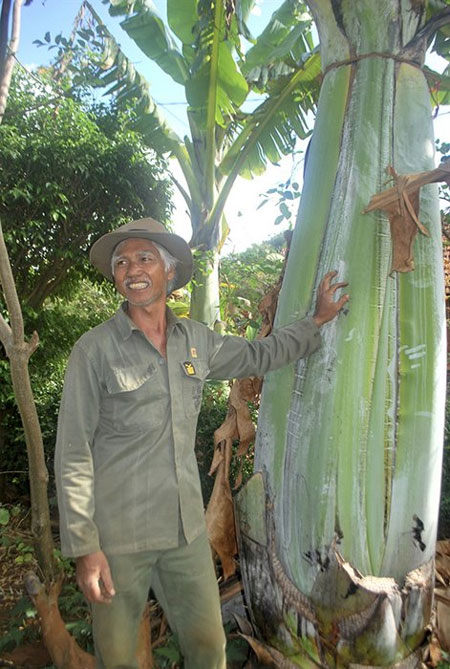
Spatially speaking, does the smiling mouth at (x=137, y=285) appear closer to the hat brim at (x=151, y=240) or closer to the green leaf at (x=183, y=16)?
the hat brim at (x=151, y=240)

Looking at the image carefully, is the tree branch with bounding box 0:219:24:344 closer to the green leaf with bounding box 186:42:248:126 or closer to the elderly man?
the elderly man

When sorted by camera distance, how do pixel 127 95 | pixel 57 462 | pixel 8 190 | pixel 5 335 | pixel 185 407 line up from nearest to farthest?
1. pixel 57 462
2. pixel 185 407
3. pixel 5 335
4. pixel 8 190
5. pixel 127 95

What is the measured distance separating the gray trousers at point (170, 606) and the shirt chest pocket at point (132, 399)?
1.57ft

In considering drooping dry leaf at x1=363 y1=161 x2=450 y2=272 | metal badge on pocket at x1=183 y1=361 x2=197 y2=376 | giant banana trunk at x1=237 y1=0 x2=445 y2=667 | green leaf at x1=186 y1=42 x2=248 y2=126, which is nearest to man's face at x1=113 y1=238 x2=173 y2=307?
metal badge on pocket at x1=183 y1=361 x2=197 y2=376

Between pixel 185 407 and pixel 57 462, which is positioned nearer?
pixel 57 462

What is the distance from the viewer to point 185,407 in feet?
6.28

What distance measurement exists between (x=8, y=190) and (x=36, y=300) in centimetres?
117

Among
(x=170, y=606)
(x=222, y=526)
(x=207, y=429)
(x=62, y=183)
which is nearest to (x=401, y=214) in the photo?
(x=222, y=526)

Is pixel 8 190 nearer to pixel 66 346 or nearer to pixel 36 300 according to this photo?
pixel 36 300

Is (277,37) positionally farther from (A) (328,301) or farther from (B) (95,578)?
(B) (95,578)

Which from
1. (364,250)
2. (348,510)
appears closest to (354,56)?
(364,250)

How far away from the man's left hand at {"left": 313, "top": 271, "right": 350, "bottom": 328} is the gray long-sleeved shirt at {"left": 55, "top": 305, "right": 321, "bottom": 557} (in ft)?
1.90

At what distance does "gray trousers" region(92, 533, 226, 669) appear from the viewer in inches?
68.9

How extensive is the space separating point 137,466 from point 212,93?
423 cm
